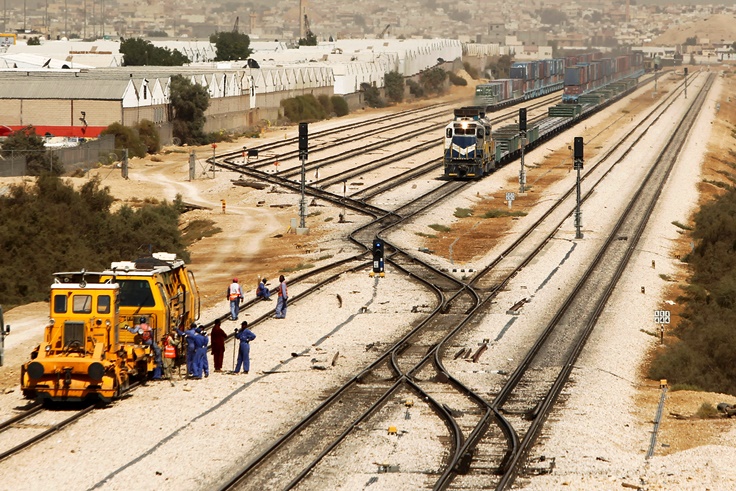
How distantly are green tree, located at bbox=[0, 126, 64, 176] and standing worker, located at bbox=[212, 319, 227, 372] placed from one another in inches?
1453

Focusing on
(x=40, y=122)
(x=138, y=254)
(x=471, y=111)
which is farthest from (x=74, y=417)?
(x=40, y=122)

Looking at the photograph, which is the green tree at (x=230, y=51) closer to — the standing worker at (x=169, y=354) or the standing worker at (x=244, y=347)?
the standing worker at (x=244, y=347)

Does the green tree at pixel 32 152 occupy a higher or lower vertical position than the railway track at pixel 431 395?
higher

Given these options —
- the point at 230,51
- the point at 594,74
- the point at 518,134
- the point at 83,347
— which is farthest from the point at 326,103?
the point at 83,347

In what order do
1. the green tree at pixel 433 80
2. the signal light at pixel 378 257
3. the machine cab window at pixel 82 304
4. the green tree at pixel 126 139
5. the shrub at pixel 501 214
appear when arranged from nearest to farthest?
the machine cab window at pixel 82 304 → the signal light at pixel 378 257 → the shrub at pixel 501 214 → the green tree at pixel 126 139 → the green tree at pixel 433 80

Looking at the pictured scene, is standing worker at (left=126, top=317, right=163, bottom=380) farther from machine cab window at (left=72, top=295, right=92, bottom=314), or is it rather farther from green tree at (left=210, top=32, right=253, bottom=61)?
green tree at (left=210, top=32, right=253, bottom=61)

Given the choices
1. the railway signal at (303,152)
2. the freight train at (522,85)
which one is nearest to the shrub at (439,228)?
the railway signal at (303,152)

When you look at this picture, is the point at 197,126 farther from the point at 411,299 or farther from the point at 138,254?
the point at 411,299

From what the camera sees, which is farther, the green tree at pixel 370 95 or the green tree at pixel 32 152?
the green tree at pixel 370 95

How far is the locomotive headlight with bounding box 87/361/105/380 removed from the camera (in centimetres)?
2222

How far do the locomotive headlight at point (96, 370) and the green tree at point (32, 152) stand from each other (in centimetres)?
3998

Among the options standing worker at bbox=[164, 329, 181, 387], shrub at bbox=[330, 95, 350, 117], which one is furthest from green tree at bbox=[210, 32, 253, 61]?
standing worker at bbox=[164, 329, 181, 387]

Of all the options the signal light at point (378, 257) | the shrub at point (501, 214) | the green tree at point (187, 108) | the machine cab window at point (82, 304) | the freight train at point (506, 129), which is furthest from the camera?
the green tree at point (187, 108)

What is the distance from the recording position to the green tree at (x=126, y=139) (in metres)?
76.2
